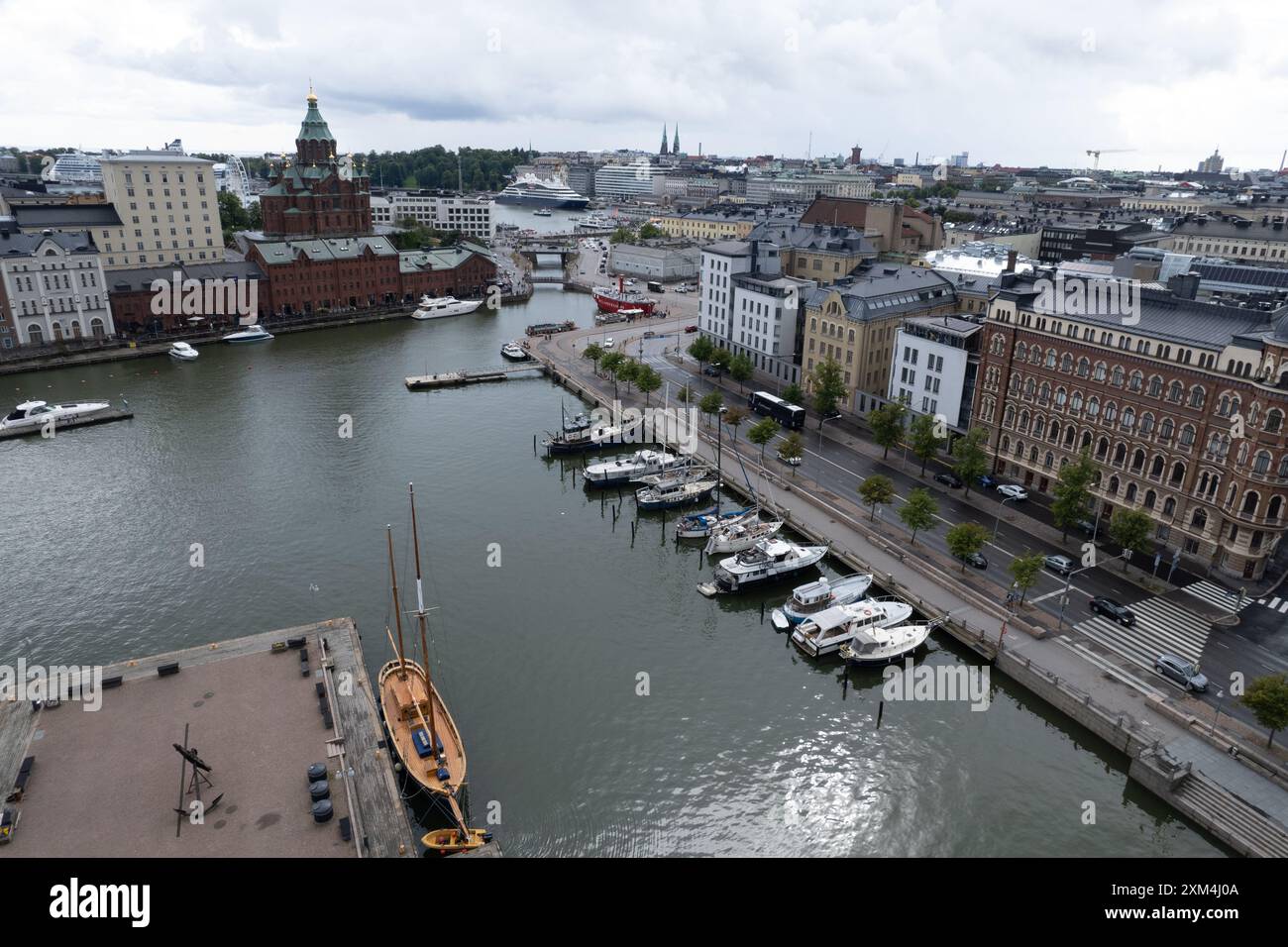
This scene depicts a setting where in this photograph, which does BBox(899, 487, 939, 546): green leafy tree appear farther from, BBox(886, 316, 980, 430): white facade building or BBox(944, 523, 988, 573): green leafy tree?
BBox(886, 316, 980, 430): white facade building

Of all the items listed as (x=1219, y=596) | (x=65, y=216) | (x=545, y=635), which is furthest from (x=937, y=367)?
(x=65, y=216)

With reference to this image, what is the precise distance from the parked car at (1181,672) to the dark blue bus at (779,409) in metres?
37.1

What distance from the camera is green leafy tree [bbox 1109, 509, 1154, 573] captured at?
154ft

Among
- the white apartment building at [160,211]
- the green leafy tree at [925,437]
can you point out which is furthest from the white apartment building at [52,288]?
the green leafy tree at [925,437]

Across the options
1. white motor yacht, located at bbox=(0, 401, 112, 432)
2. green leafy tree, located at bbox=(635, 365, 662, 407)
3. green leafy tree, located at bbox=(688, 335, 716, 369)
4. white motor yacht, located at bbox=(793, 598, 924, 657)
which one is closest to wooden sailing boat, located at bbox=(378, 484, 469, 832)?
white motor yacht, located at bbox=(793, 598, 924, 657)

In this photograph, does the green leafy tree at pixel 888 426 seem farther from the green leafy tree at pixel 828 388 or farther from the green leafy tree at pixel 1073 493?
the green leafy tree at pixel 1073 493

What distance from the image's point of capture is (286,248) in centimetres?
11812

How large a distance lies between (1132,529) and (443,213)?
17224cm

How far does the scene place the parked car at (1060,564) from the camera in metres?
48.8

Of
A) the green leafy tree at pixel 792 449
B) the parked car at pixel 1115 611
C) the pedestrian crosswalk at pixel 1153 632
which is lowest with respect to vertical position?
the pedestrian crosswalk at pixel 1153 632

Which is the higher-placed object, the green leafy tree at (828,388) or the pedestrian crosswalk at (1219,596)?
the green leafy tree at (828,388)

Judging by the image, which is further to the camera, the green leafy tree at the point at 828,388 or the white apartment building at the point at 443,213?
the white apartment building at the point at 443,213

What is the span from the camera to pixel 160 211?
120m
